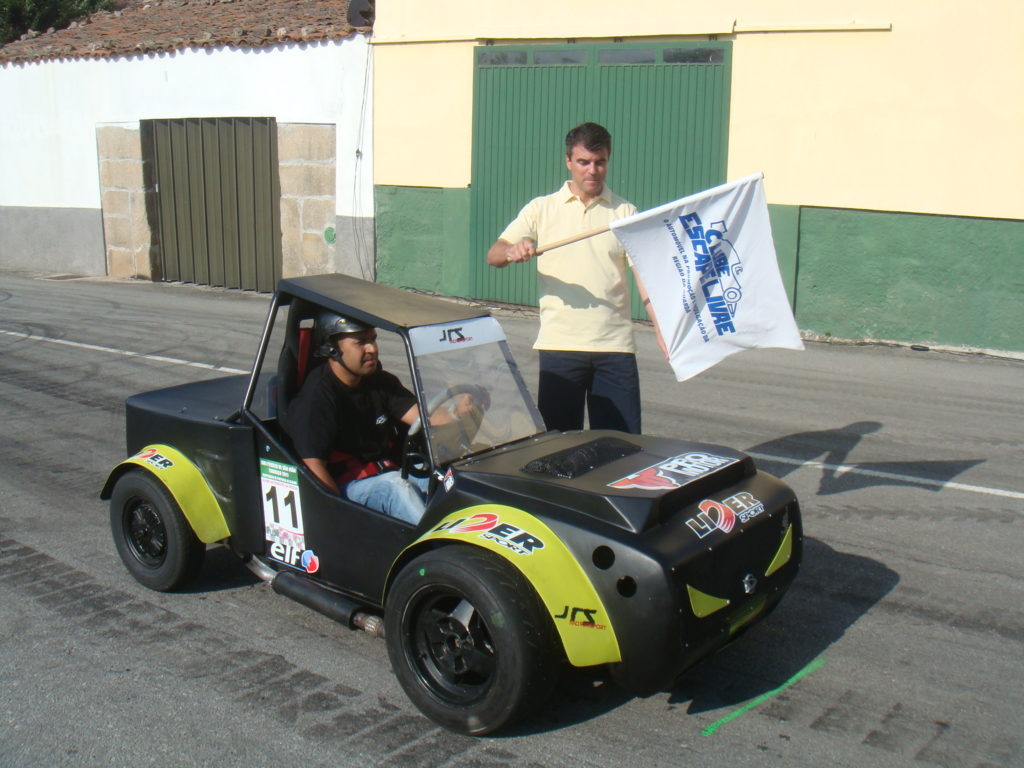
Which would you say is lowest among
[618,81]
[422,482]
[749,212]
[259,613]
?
[259,613]

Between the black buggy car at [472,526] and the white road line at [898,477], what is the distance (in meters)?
2.95

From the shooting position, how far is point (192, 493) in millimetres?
4785

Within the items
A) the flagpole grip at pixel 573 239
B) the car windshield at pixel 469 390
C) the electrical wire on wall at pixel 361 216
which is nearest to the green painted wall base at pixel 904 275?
the electrical wire on wall at pixel 361 216

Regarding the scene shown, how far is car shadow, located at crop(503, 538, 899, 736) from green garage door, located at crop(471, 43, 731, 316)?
840cm

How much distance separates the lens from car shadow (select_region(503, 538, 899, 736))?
3973mm

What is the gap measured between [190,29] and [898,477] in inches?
621

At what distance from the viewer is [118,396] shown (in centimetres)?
923

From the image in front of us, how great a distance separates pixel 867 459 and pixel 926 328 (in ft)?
17.4

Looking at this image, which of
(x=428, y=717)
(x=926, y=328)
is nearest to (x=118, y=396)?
(x=428, y=717)

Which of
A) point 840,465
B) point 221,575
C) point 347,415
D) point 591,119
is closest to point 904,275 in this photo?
point 591,119

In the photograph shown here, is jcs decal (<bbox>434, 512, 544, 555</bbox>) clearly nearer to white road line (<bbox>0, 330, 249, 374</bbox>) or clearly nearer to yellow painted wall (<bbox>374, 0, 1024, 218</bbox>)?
white road line (<bbox>0, 330, 249, 374</bbox>)

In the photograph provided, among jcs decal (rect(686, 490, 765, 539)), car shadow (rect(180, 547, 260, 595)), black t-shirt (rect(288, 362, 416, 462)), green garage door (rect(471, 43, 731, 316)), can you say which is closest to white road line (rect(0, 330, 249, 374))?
car shadow (rect(180, 547, 260, 595))

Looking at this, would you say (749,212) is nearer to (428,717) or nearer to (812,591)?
(812,591)

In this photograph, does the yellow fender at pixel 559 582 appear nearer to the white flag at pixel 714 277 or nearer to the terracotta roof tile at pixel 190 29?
the white flag at pixel 714 277
